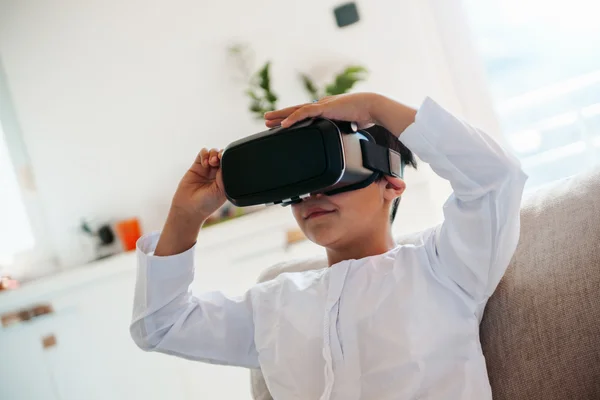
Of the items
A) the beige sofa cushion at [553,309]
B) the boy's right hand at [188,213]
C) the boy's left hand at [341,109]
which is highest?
the boy's left hand at [341,109]

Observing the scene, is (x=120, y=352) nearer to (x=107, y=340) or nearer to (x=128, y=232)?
(x=107, y=340)

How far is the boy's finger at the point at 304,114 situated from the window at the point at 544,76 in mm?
1930

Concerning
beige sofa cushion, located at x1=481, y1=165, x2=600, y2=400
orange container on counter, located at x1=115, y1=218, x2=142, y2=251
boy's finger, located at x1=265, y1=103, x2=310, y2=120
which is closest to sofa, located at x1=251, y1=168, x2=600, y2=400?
beige sofa cushion, located at x1=481, y1=165, x2=600, y2=400

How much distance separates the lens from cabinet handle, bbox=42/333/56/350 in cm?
253

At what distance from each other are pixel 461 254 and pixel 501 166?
0.51 ft

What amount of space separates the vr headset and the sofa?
0.31m

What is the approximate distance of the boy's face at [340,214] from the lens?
1007 mm

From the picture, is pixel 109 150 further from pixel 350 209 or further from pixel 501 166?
pixel 501 166

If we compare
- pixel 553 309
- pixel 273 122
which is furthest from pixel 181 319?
pixel 553 309

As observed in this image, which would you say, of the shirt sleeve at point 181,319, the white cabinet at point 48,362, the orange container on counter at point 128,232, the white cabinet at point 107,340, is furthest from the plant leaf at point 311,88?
the shirt sleeve at point 181,319

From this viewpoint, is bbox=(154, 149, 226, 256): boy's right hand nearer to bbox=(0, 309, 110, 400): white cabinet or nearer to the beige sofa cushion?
the beige sofa cushion

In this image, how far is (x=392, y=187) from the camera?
109cm

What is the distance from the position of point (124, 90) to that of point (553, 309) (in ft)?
8.07

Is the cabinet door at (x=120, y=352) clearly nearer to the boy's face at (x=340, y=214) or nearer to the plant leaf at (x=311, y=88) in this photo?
the plant leaf at (x=311, y=88)
